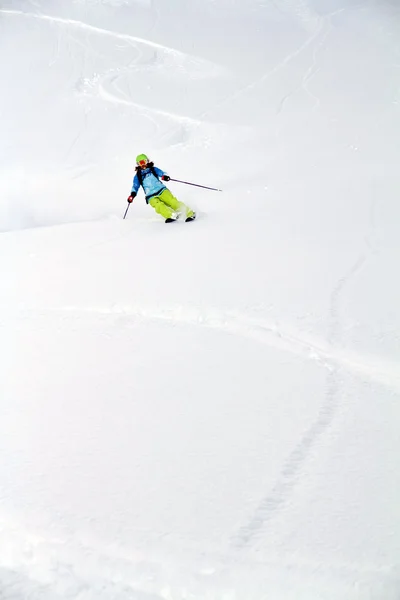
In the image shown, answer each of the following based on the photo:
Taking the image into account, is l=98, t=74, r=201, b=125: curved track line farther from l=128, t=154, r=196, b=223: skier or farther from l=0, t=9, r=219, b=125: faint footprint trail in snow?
l=128, t=154, r=196, b=223: skier

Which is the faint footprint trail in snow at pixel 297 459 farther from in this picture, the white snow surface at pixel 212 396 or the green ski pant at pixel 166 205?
the green ski pant at pixel 166 205

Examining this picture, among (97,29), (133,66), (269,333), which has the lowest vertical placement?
(269,333)

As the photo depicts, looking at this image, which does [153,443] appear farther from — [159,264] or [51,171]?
[51,171]

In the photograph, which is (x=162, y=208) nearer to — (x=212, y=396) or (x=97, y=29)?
(x=212, y=396)

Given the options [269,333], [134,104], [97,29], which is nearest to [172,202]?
[269,333]

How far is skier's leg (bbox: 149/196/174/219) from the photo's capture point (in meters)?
7.09

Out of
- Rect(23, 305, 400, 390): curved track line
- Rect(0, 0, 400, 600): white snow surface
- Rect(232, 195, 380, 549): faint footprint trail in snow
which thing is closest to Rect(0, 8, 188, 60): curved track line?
Rect(0, 0, 400, 600): white snow surface

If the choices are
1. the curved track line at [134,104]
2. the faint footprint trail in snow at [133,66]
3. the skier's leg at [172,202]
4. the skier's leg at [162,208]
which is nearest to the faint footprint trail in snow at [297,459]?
the skier's leg at [162,208]

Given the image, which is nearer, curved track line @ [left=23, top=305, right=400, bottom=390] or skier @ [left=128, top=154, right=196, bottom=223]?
curved track line @ [left=23, top=305, right=400, bottom=390]

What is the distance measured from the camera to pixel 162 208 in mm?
7129

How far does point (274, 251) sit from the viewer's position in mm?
4770

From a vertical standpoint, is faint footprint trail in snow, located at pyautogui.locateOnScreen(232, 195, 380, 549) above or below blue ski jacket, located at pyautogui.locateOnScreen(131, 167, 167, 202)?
below

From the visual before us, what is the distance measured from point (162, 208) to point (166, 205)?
0.22m

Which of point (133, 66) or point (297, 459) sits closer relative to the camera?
point (297, 459)
